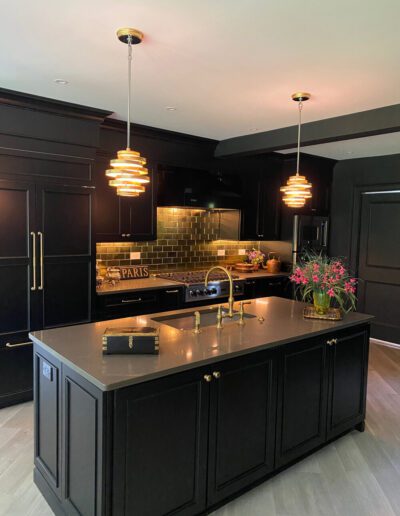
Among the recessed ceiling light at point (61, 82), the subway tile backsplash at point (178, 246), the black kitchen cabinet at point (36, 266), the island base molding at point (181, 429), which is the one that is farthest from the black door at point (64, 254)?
the island base molding at point (181, 429)

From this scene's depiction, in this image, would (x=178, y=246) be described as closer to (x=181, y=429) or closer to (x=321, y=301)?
(x=321, y=301)

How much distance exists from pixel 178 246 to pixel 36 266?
6.91ft

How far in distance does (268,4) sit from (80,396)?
2067 mm

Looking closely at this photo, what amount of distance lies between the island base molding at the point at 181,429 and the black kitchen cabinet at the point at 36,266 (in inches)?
51.3

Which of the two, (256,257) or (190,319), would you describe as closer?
(190,319)

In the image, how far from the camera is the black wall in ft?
18.5

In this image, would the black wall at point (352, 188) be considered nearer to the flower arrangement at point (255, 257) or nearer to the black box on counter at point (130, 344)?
the flower arrangement at point (255, 257)

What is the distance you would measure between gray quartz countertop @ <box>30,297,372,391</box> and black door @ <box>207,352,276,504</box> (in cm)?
12

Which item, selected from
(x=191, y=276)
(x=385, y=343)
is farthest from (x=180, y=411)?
A: (x=385, y=343)

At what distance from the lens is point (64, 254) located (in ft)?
12.1

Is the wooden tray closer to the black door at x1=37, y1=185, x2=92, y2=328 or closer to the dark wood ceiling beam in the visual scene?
the dark wood ceiling beam

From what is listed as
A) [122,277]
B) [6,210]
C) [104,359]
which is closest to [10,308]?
[6,210]

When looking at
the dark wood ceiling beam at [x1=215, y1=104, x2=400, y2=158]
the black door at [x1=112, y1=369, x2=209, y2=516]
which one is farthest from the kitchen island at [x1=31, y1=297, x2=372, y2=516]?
the dark wood ceiling beam at [x1=215, y1=104, x2=400, y2=158]

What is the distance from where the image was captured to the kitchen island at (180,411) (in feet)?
6.02
